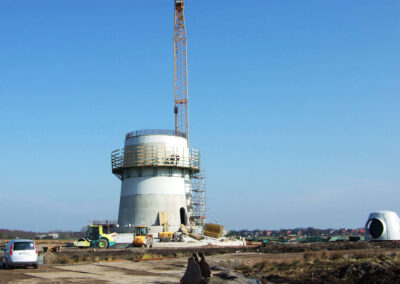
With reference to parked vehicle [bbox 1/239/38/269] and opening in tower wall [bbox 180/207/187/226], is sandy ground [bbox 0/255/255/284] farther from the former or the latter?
opening in tower wall [bbox 180/207/187/226]

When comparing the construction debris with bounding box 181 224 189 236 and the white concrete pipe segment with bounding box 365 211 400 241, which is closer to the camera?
the white concrete pipe segment with bounding box 365 211 400 241

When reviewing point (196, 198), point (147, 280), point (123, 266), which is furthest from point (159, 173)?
point (147, 280)

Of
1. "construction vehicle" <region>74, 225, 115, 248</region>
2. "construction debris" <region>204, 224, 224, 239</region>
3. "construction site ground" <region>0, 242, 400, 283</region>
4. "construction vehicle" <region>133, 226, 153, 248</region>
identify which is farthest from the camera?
"construction debris" <region>204, 224, 224, 239</region>

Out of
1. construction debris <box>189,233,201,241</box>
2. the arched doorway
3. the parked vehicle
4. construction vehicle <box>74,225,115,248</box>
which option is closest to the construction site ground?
the parked vehicle

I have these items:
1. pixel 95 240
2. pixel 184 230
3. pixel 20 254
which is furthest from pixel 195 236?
pixel 20 254

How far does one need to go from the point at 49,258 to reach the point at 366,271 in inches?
883

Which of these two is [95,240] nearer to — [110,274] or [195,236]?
[195,236]

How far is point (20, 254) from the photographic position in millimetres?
26266

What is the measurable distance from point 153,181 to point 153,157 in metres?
3.02

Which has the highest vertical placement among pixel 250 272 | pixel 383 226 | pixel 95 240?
pixel 383 226

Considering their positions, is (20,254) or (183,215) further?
(183,215)

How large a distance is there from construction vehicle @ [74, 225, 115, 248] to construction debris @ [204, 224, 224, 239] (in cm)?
1398

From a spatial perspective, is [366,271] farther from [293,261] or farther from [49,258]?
[49,258]

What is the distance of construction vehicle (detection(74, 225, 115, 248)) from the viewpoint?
156 ft
